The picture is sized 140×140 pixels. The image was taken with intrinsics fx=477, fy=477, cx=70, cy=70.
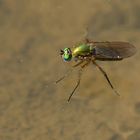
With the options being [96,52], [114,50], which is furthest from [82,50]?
[114,50]

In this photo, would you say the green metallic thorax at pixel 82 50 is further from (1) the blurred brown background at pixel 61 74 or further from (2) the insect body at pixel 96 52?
(1) the blurred brown background at pixel 61 74

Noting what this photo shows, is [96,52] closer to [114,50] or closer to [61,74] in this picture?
[114,50]

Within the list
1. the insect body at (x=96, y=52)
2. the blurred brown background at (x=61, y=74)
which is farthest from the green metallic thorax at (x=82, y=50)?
the blurred brown background at (x=61, y=74)

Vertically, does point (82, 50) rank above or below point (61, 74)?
above

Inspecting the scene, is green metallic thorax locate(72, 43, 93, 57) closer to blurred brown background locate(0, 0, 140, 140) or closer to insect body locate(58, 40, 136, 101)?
insect body locate(58, 40, 136, 101)

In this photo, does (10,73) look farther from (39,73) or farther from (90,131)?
(90,131)

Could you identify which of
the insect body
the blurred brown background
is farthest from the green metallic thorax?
the blurred brown background

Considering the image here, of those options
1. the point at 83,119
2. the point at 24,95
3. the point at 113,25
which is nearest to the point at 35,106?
the point at 24,95
